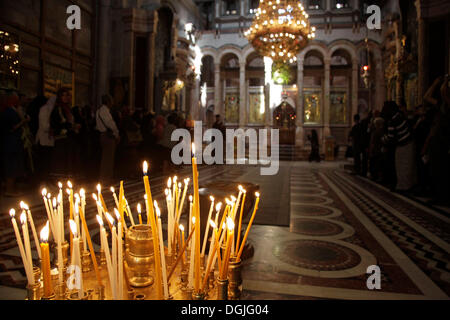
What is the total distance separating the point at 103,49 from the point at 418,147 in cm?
923

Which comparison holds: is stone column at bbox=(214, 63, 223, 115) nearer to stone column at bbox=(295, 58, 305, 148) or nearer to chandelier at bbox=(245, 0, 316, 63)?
stone column at bbox=(295, 58, 305, 148)

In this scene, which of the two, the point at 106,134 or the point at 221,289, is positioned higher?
the point at 106,134

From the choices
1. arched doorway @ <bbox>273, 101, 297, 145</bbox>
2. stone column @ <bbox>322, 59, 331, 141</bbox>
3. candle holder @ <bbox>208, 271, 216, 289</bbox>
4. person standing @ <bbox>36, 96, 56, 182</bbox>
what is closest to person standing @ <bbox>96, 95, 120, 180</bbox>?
person standing @ <bbox>36, 96, 56, 182</bbox>

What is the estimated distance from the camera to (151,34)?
36.9ft

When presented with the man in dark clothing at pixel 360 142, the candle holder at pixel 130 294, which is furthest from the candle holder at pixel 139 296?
the man in dark clothing at pixel 360 142

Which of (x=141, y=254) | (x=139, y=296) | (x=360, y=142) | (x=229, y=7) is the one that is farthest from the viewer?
(x=229, y=7)

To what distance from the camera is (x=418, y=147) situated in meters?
5.78

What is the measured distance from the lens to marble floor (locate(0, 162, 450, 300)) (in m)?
2.02

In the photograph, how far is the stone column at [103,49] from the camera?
10320mm

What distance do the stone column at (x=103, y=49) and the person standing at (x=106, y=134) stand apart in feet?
15.7

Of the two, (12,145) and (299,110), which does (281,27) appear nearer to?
(12,145)

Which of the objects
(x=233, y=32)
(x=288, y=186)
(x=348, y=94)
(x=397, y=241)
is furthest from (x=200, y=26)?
(x=397, y=241)
